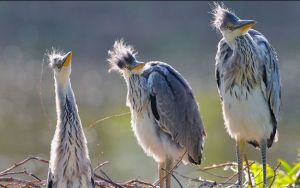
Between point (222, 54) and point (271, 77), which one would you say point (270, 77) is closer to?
point (271, 77)

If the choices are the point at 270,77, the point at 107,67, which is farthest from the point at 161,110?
the point at 107,67

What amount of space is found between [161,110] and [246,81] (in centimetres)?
74

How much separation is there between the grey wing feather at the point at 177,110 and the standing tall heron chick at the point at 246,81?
1.14 feet

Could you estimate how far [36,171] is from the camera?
13.8 m

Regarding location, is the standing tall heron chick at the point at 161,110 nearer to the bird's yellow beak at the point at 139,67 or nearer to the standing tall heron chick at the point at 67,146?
the bird's yellow beak at the point at 139,67

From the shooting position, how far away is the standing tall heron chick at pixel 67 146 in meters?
6.12

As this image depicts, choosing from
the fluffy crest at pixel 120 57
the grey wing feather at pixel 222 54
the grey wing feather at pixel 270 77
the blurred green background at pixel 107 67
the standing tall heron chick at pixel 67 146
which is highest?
the blurred green background at pixel 107 67

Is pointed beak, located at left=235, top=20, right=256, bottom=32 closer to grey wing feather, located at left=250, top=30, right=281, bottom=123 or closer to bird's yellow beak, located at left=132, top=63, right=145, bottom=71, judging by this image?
grey wing feather, located at left=250, top=30, right=281, bottom=123

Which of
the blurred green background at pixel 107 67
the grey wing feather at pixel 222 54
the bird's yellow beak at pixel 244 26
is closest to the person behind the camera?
the bird's yellow beak at pixel 244 26

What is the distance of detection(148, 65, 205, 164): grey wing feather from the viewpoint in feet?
23.5

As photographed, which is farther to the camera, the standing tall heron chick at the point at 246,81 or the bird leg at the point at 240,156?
the bird leg at the point at 240,156

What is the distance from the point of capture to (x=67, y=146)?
6.16 metres

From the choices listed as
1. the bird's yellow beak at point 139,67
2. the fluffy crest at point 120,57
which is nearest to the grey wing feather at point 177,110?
the bird's yellow beak at point 139,67

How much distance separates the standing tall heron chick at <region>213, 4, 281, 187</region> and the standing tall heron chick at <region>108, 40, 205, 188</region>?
37 centimetres
